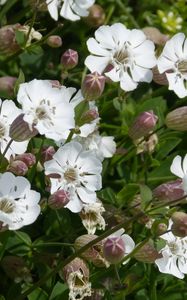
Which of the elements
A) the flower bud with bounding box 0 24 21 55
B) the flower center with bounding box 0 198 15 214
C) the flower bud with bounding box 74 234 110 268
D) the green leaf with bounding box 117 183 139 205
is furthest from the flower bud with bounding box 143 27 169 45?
the flower center with bounding box 0 198 15 214

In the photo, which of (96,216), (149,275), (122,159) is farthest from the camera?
(122,159)

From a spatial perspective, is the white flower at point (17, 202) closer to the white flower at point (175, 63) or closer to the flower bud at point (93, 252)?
the flower bud at point (93, 252)

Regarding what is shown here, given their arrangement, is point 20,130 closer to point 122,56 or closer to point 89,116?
point 89,116

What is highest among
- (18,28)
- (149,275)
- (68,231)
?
(18,28)

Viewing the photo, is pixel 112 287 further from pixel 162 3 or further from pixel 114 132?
pixel 162 3

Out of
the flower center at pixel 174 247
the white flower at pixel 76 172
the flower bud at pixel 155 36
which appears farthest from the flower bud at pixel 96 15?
the flower center at pixel 174 247

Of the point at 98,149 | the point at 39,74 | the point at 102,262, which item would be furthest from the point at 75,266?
the point at 39,74

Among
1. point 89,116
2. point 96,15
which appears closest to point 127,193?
point 89,116
